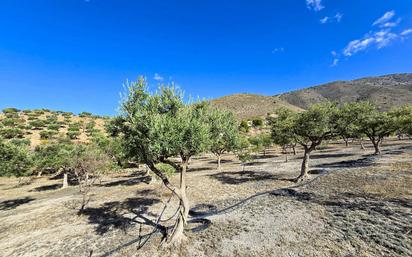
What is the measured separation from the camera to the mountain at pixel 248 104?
16057 cm

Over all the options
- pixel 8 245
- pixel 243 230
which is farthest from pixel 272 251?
pixel 8 245

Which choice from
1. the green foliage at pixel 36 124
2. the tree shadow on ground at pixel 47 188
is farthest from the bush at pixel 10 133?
the tree shadow on ground at pixel 47 188

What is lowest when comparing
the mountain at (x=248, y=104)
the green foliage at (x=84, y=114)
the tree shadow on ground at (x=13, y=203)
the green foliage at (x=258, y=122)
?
the tree shadow on ground at (x=13, y=203)

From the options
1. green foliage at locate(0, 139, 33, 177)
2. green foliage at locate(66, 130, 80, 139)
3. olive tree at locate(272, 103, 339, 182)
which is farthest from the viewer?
green foliage at locate(66, 130, 80, 139)

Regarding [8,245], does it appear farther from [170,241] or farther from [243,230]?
[243,230]

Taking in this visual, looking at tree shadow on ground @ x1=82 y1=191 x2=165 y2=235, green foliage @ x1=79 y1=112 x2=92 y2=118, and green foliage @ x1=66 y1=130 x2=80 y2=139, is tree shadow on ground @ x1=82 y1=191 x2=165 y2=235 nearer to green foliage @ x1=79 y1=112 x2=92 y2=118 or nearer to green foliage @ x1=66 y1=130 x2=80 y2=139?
green foliage @ x1=66 y1=130 x2=80 y2=139

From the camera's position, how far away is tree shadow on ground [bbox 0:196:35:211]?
2985 centimetres

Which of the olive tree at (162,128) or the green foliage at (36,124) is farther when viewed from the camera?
the green foliage at (36,124)

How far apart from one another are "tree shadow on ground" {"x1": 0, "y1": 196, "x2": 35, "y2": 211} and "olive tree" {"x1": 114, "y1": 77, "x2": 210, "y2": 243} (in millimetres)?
27205

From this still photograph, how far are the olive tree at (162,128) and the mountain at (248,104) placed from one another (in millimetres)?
139567

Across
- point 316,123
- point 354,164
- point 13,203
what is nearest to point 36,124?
point 13,203

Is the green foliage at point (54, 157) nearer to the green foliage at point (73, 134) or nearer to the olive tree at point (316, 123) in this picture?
the green foliage at point (73, 134)

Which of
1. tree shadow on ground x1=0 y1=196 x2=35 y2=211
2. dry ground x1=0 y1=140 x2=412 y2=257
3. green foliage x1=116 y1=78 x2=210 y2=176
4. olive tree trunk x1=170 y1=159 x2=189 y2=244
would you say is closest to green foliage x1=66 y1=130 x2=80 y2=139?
tree shadow on ground x1=0 y1=196 x2=35 y2=211

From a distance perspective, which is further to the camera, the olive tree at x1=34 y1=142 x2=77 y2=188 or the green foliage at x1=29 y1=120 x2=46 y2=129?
the green foliage at x1=29 y1=120 x2=46 y2=129
